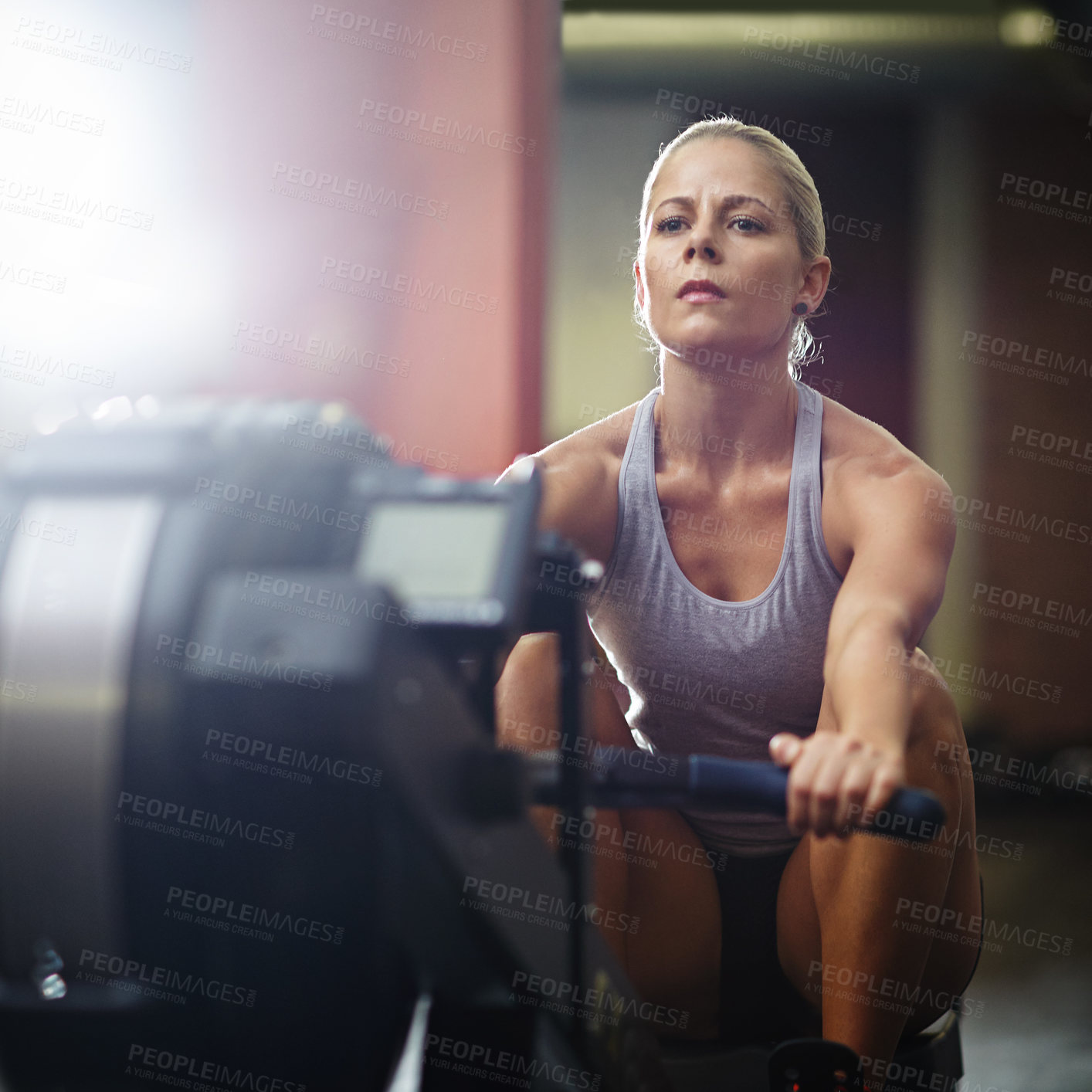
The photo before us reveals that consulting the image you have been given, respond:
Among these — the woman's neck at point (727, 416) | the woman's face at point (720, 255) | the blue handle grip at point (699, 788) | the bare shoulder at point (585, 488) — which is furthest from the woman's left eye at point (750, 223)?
the blue handle grip at point (699, 788)

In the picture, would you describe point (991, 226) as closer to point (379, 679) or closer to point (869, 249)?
point (869, 249)

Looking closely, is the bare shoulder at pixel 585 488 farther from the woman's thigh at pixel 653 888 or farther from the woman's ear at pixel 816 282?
the woman's ear at pixel 816 282

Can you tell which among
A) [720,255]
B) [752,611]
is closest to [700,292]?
[720,255]

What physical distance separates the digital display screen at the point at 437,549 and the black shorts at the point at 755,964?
0.72 metres

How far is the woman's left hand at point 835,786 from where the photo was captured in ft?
2.11

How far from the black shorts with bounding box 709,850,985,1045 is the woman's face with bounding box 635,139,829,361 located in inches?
23.8

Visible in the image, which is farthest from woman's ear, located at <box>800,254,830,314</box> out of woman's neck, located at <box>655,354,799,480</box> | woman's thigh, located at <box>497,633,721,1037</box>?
woman's thigh, located at <box>497,633,721,1037</box>

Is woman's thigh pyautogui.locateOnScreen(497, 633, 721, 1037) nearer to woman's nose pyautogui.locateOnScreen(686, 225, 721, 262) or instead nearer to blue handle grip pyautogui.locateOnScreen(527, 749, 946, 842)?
blue handle grip pyautogui.locateOnScreen(527, 749, 946, 842)

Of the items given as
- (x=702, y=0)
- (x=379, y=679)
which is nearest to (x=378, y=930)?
(x=379, y=679)

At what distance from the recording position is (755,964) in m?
1.08

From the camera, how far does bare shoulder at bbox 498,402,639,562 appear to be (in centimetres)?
115

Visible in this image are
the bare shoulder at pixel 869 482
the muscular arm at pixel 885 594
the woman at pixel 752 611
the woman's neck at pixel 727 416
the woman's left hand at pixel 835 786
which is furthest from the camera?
the woman's neck at pixel 727 416

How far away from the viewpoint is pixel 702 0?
1.90 metres

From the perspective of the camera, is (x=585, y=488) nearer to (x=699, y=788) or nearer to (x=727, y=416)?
(x=727, y=416)
